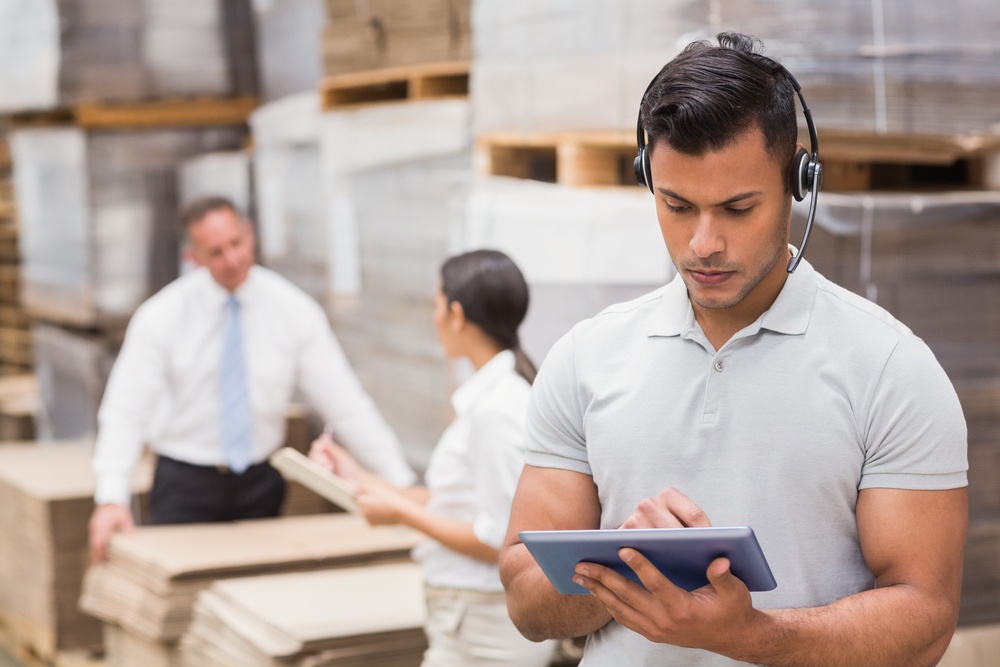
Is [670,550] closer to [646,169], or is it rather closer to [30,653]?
[646,169]

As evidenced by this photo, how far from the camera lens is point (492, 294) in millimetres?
3260

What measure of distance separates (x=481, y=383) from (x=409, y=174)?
2.18 metres

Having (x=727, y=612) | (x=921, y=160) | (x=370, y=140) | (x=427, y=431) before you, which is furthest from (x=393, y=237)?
(x=727, y=612)

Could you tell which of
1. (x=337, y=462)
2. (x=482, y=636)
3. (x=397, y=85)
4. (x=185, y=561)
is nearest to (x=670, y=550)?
(x=482, y=636)

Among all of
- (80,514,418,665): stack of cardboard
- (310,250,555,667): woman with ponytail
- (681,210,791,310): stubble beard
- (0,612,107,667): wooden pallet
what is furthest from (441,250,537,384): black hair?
(0,612,107,667): wooden pallet

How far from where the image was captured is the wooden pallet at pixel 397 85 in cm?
501

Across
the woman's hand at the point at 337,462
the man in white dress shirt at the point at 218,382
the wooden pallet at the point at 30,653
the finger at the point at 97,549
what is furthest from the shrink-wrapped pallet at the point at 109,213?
the woman's hand at the point at 337,462

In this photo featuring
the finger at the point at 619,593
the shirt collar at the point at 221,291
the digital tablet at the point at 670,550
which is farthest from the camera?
the shirt collar at the point at 221,291

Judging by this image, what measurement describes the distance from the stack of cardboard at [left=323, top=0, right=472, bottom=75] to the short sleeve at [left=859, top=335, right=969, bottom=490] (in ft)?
10.9

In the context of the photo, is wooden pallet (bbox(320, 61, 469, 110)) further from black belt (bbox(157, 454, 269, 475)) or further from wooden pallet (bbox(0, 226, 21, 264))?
wooden pallet (bbox(0, 226, 21, 264))

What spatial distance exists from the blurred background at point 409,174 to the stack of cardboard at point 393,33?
12mm

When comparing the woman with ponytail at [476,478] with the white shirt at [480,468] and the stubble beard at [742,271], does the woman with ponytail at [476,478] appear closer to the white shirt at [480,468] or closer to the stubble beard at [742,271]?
the white shirt at [480,468]

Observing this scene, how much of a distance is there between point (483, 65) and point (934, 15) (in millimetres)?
1579

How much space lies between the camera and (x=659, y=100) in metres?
1.78
